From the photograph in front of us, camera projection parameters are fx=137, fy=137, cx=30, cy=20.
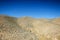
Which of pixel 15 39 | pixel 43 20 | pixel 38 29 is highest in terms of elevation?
pixel 43 20

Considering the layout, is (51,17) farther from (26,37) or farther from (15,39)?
(15,39)

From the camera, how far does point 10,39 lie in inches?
193

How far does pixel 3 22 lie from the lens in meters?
5.83

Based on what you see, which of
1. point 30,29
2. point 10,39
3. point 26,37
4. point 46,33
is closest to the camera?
point 10,39

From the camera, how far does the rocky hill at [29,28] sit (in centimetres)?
522

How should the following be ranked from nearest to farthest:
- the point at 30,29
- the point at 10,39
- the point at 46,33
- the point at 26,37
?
the point at 10,39 → the point at 26,37 → the point at 46,33 → the point at 30,29

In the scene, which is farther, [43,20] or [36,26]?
[43,20]

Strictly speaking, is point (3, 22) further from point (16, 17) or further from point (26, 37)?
point (26, 37)

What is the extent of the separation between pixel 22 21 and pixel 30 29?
27.2 inches

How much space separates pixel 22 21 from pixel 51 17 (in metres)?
1.37

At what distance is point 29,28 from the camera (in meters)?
6.05

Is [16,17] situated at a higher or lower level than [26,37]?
higher

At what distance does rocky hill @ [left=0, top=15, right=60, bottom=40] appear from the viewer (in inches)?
206

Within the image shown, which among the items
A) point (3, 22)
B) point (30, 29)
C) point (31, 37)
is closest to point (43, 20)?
point (30, 29)
